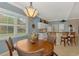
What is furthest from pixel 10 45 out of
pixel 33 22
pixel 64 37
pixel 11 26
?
pixel 64 37

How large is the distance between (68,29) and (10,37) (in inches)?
34.8

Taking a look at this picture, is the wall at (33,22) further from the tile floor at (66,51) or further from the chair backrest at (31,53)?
the tile floor at (66,51)

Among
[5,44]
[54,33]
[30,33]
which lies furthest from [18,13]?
[54,33]

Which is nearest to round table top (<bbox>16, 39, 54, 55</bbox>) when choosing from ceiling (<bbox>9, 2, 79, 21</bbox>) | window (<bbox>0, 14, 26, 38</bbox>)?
window (<bbox>0, 14, 26, 38</bbox>)

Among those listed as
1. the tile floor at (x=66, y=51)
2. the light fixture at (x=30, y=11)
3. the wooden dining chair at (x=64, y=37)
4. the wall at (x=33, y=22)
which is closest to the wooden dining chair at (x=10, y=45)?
the tile floor at (x=66, y=51)

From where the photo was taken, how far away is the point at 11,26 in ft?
6.11

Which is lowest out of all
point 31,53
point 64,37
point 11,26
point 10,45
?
point 31,53

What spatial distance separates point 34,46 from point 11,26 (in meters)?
0.47

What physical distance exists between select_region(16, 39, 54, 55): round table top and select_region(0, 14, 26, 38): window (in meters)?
0.15

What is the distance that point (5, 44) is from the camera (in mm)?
1795

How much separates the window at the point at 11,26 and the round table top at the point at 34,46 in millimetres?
154

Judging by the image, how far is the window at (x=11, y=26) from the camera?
5.97ft

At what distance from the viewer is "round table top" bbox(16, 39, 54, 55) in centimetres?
183

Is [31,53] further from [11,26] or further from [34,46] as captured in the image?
[11,26]
